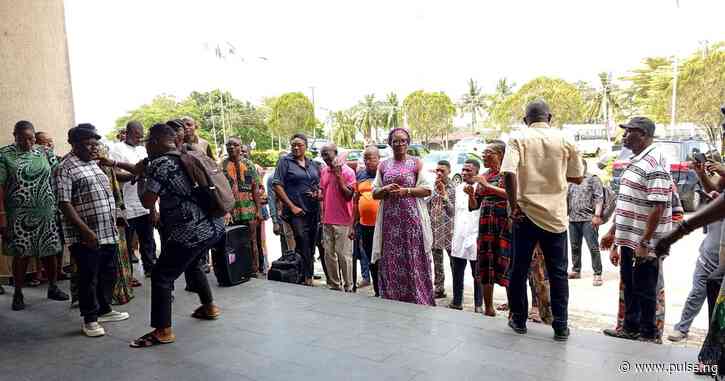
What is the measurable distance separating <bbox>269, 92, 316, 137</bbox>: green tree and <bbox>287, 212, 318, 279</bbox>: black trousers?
3569cm

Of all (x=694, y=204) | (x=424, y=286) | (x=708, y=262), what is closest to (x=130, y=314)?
(x=424, y=286)

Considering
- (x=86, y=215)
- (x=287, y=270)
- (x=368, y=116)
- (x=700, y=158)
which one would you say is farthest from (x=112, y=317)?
(x=368, y=116)

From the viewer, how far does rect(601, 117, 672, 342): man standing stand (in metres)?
3.58

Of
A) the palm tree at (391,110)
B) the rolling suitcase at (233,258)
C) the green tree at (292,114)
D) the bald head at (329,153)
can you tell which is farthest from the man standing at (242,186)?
the palm tree at (391,110)

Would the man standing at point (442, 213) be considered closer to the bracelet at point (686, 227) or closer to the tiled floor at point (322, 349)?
the tiled floor at point (322, 349)

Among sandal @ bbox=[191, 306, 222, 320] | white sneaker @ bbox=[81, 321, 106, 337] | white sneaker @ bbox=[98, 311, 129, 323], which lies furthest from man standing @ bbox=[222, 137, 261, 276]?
white sneaker @ bbox=[81, 321, 106, 337]

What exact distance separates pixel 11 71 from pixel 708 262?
7308mm

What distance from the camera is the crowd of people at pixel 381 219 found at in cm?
346

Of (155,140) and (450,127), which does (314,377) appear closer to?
(155,140)

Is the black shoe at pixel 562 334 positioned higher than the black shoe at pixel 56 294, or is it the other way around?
the black shoe at pixel 56 294

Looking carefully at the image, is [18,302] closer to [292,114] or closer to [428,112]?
[292,114]

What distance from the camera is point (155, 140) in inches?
139

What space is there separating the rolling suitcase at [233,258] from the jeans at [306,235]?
560 millimetres

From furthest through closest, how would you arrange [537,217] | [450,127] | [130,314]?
[450,127] → [130,314] → [537,217]
